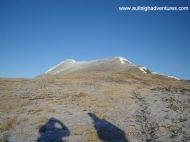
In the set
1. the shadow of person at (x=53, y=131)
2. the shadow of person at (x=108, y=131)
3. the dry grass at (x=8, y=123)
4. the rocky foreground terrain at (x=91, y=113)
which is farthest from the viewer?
the dry grass at (x=8, y=123)

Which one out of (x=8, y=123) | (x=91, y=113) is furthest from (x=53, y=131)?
(x=91, y=113)

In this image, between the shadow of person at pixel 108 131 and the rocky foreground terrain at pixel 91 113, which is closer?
the shadow of person at pixel 108 131

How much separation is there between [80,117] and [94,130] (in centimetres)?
282

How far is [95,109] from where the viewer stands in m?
22.6

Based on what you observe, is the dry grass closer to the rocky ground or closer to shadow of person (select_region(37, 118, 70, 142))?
the rocky ground

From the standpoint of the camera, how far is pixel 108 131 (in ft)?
58.6

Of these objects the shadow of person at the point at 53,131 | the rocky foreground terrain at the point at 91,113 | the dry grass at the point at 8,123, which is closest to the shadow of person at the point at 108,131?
the rocky foreground terrain at the point at 91,113

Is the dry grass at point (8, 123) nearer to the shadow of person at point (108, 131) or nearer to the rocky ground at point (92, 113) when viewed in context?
the rocky ground at point (92, 113)

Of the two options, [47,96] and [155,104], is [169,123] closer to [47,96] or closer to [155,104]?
[155,104]

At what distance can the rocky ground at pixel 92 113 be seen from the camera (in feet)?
56.8

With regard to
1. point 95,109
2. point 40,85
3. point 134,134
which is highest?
point 40,85

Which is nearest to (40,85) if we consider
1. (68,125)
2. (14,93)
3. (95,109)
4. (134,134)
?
(14,93)

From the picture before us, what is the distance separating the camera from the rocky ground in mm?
17312

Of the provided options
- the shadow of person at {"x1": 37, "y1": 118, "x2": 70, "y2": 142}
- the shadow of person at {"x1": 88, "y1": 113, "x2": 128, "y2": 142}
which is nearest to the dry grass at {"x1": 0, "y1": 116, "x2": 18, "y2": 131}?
the shadow of person at {"x1": 37, "y1": 118, "x2": 70, "y2": 142}
